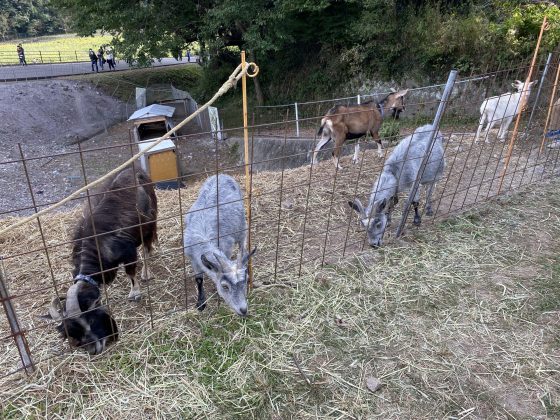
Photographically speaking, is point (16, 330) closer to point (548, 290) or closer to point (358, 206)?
point (358, 206)

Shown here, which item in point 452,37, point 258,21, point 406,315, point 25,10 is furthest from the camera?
point 25,10

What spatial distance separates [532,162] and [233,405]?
7.58 metres

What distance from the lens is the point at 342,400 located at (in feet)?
10.8

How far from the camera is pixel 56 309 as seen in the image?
338 centimetres

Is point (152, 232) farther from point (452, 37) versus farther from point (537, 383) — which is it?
point (452, 37)

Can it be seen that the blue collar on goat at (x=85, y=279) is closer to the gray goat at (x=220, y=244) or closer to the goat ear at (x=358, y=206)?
the gray goat at (x=220, y=244)

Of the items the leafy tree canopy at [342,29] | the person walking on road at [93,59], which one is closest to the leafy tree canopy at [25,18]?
the person walking on road at [93,59]

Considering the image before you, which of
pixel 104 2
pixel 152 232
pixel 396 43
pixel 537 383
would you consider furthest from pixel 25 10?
pixel 537 383

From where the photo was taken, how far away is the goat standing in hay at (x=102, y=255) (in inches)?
134

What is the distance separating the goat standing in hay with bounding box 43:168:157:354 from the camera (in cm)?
340

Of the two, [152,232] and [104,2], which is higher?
[104,2]

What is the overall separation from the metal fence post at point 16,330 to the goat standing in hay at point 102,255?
25cm

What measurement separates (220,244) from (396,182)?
266 centimetres

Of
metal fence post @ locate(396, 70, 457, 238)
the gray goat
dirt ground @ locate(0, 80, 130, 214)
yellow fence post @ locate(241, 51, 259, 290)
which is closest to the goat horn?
the gray goat
